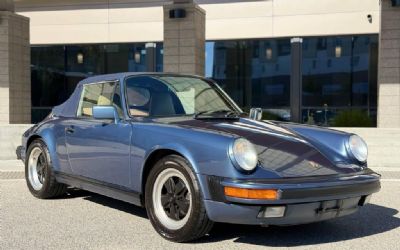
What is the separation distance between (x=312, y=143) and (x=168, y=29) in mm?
9720

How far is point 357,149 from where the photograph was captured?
4539 mm

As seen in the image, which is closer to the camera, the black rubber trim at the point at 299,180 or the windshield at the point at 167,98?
the black rubber trim at the point at 299,180

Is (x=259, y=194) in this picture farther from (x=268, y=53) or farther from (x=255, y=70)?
(x=255, y=70)

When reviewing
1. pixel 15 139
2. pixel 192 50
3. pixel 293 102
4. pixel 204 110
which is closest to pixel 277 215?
pixel 204 110

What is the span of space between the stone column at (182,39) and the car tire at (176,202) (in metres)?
9.40

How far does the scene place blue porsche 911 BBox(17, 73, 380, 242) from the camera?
3.70 m

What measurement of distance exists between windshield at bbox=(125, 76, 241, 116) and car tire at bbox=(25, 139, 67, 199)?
5.02 ft

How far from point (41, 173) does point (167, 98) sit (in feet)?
6.86

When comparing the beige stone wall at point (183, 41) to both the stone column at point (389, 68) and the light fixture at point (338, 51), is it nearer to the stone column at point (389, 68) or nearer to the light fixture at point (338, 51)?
the stone column at point (389, 68)

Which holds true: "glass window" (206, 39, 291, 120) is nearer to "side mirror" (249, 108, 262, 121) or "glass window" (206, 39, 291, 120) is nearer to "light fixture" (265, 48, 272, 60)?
"light fixture" (265, 48, 272, 60)

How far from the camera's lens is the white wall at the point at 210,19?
17.6 meters

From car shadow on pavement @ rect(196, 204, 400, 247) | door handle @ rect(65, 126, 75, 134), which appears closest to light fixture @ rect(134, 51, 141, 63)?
door handle @ rect(65, 126, 75, 134)

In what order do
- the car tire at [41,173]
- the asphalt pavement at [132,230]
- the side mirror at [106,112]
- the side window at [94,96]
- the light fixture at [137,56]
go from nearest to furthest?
the asphalt pavement at [132,230]
the side mirror at [106,112]
the side window at [94,96]
the car tire at [41,173]
the light fixture at [137,56]

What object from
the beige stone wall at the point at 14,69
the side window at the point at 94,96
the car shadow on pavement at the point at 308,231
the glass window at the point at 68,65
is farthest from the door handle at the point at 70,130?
the glass window at the point at 68,65
